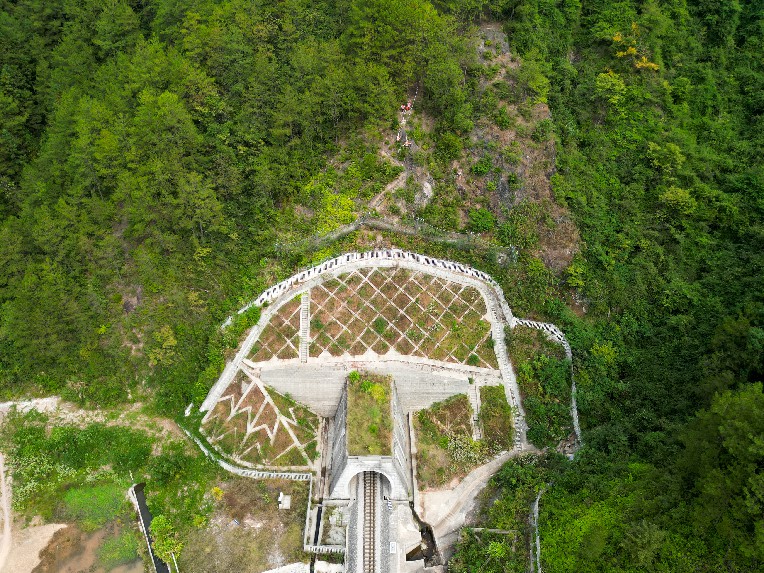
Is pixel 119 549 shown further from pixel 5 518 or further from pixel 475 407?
pixel 475 407

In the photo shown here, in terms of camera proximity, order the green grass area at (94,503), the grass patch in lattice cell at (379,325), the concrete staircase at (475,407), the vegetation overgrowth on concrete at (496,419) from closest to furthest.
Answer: the green grass area at (94,503) < the vegetation overgrowth on concrete at (496,419) < the concrete staircase at (475,407) < the grass patch in lattice cell at (379,325)

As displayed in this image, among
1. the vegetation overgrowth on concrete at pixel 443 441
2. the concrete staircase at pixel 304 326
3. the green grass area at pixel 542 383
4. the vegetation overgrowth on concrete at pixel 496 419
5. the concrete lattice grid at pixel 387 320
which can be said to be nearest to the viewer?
the green grass area at pixel 542 383

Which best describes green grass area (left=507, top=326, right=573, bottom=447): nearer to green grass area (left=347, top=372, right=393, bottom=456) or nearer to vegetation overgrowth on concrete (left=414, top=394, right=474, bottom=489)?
vegetation overgrowth on concrete (left=414, top=394, right=474, bottom=489)

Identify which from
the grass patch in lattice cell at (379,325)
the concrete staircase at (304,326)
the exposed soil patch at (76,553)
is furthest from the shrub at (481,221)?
the exposed soil patch at (76,553)

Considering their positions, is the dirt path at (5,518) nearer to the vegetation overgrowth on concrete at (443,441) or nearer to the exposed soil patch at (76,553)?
the exposed soil patch at (76,553)

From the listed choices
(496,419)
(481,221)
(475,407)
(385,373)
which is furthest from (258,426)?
(481,221)

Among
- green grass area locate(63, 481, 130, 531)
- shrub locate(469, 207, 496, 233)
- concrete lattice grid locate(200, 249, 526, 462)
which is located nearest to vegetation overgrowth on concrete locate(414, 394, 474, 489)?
concrete lattice grid locate(200, 249, 526, 462)
